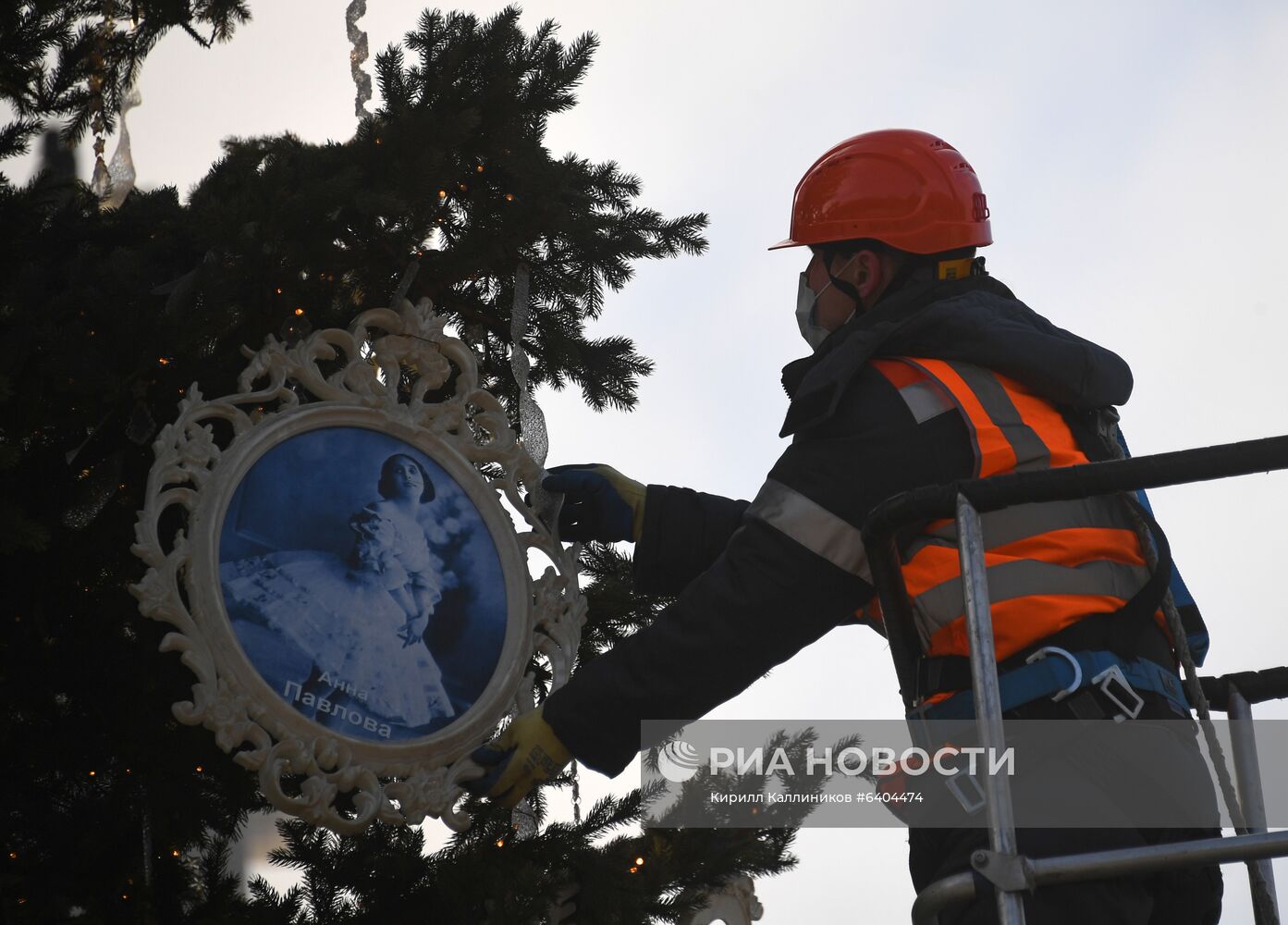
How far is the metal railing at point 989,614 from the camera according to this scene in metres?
2.51

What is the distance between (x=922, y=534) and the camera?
355cm

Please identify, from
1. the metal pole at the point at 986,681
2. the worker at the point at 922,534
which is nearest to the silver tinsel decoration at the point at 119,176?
the worker at the point at 922,534

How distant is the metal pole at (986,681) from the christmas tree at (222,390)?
5.51 feet

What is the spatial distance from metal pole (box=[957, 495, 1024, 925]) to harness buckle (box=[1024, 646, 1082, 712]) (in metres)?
0.62

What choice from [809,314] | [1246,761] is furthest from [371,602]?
[1246,761]

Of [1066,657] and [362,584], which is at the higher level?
[362,584]

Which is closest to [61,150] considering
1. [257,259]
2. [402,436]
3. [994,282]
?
[257,259]

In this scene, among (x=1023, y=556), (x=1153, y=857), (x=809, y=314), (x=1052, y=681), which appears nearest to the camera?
(x=1153, y=857)

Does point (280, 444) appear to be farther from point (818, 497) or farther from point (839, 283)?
point (839, 283)

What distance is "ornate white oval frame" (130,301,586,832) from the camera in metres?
3.80

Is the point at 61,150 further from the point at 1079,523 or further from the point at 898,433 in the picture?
the point at 1079,523

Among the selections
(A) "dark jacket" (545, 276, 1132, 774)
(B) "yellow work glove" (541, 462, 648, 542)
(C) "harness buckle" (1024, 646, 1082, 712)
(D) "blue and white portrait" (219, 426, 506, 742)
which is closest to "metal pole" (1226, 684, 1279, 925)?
(C) "harness buckle" (1024, 646, 1082, 712)

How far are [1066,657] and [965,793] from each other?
362 millimetres

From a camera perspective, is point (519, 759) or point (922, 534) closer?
point (922, 534)
